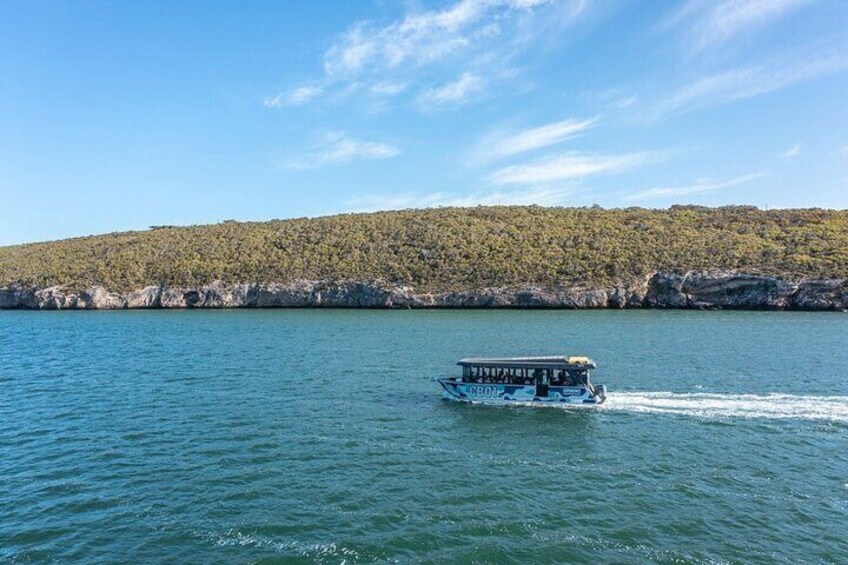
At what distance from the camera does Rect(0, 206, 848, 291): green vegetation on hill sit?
115 metres

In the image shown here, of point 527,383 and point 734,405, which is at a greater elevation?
point 527,383

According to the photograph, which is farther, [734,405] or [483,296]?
[483,296]

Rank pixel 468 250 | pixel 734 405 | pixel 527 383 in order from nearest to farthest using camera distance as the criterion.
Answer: pixel 734 405 → pixel 527 383 → pixel 468 250

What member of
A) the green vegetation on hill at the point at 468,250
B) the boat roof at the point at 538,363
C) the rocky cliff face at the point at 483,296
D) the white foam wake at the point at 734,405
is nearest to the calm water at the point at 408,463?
the white foam wake at the point at 734,405

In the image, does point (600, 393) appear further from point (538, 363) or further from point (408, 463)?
point (408, 463)

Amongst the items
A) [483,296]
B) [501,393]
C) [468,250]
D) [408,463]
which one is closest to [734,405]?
[501,393]

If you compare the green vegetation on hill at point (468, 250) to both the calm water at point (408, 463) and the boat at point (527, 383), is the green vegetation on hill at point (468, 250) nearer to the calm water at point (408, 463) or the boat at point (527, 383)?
the calm water at point (408, 463)

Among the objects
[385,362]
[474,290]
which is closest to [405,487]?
[385,362]

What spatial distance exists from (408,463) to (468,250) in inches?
4296

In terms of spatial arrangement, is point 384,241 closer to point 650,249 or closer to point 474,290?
point 474,290

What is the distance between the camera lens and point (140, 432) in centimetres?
3073

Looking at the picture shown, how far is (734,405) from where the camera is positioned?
35406mm

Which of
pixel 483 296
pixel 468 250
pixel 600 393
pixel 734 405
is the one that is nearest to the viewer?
pixel 734 405

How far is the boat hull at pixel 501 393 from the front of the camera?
3762 centimetres
